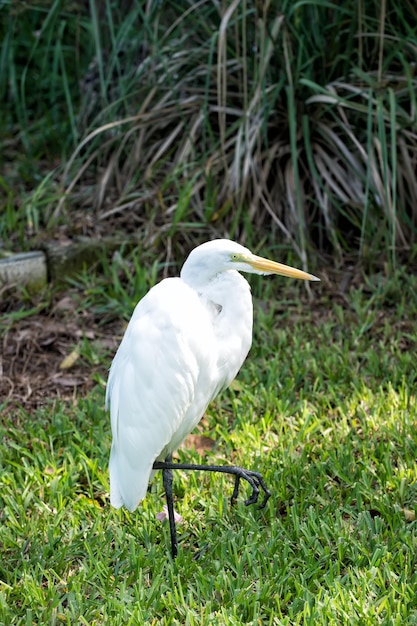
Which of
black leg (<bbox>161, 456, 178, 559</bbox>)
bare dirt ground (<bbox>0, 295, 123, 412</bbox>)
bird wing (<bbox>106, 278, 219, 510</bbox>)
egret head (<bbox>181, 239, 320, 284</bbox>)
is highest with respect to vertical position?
egret head (<bbox>181, 239, 320, 284</bbox>)

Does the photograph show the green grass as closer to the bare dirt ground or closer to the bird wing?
the bare dirt ground

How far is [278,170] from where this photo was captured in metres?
4.32

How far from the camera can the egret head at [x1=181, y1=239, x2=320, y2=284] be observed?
2391mm

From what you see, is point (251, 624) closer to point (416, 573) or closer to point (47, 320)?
point (416, 573)

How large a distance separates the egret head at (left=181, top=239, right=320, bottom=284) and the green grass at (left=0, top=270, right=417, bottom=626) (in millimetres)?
719

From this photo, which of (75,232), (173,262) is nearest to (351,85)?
(173,262)

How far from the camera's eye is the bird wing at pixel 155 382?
2.37 meters

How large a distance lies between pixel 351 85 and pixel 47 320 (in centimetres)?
190

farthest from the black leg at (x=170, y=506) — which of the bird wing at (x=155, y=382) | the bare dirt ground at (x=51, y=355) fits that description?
the bare dirt ground at (x=51, y=355)

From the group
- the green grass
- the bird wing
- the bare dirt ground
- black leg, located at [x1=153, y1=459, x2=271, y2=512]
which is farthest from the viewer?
the bare dirt ground

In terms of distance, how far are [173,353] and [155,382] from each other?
10 centimetres

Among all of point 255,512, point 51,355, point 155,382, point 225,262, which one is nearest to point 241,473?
point 255,512

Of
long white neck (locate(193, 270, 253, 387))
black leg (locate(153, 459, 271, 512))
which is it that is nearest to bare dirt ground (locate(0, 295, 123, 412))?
black leg (locate(153, 459, 271, 512))

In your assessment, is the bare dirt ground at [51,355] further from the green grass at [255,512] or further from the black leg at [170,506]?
the black leg at [170,506]
